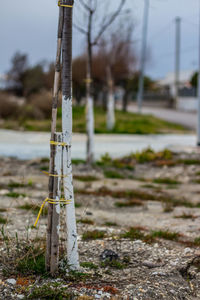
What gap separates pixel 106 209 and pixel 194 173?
3617mm

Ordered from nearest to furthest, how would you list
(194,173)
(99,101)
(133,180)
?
(133,180), (194,173), (99,101)

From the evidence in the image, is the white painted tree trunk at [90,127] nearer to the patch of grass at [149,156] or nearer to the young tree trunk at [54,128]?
the patch of grass at [149,156]

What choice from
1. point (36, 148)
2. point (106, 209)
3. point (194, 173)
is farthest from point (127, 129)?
Answer: point (106, 209)

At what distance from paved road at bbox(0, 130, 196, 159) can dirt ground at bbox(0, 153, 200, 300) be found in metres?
1.97

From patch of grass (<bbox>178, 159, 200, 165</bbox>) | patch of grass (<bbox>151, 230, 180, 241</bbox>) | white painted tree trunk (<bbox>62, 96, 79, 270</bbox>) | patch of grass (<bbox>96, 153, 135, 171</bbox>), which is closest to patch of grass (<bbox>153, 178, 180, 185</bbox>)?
patch of grass (<bbox>96, 153, 135, 171</bbox>)

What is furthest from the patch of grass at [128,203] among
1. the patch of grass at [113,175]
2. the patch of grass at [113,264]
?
the patch of grass at [113,264]

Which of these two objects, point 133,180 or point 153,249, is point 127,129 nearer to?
point 133,180

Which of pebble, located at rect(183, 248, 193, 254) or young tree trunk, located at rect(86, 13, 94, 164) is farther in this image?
young tree trunk, located at rect(86, 13, 94, 164)

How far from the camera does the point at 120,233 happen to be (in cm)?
461

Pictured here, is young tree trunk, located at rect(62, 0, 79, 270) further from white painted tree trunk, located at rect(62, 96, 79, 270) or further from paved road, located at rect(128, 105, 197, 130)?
paved road, located at rect(128, 105, 197, 130)

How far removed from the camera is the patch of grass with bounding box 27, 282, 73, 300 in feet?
9.75

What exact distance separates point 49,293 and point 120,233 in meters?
1.73

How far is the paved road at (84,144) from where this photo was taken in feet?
37.7

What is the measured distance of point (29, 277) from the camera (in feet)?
10.6
